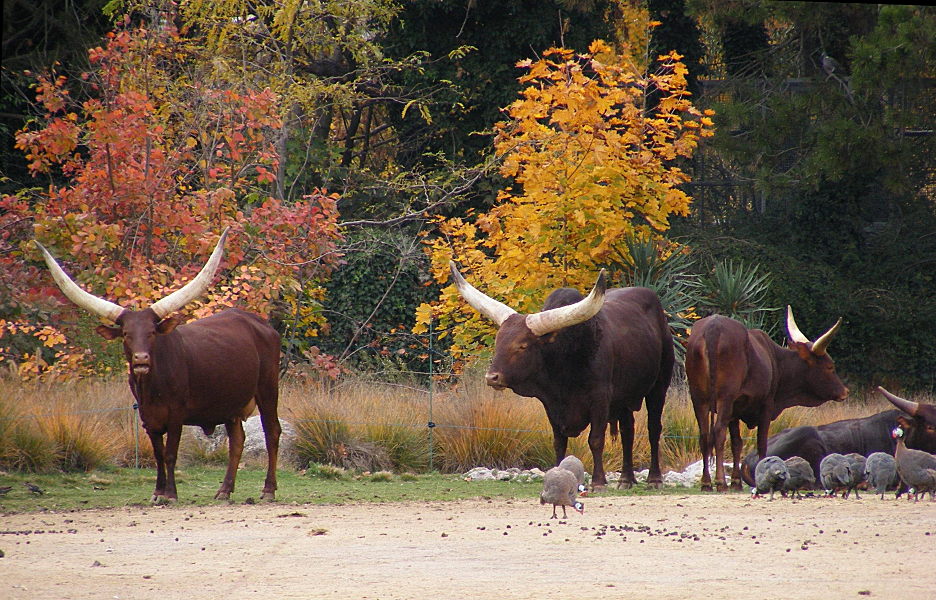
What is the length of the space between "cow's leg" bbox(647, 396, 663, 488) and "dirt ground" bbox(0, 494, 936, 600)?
197 centimetres

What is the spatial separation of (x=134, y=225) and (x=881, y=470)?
30.2 feet

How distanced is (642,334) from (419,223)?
12352 millimetres

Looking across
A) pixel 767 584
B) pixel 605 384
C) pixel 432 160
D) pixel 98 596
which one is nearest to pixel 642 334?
pixel 605 384

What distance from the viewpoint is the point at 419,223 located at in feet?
79.1

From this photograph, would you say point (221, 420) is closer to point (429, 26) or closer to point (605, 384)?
point (605, 384)

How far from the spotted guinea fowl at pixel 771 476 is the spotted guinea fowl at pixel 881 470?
0.92 m

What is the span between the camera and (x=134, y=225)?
605 inches

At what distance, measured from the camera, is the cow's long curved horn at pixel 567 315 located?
35.0 feet

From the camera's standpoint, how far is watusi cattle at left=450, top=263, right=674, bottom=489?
10.9 meters

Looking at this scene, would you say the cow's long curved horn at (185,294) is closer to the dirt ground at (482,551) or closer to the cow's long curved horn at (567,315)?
the dirt ground at (482,551)

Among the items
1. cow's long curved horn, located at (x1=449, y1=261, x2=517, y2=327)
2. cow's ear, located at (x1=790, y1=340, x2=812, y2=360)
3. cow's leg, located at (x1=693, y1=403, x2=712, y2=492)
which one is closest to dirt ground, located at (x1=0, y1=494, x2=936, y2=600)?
cow's leg, located at (x1=693, y1=403, x2=712, y2=492)

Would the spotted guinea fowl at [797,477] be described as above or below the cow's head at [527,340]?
below

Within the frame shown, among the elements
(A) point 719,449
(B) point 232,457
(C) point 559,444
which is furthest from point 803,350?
(B) point 232,457

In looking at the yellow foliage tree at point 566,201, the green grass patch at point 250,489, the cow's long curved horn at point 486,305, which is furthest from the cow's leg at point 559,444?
the yellow foliage tree at point 566,201
